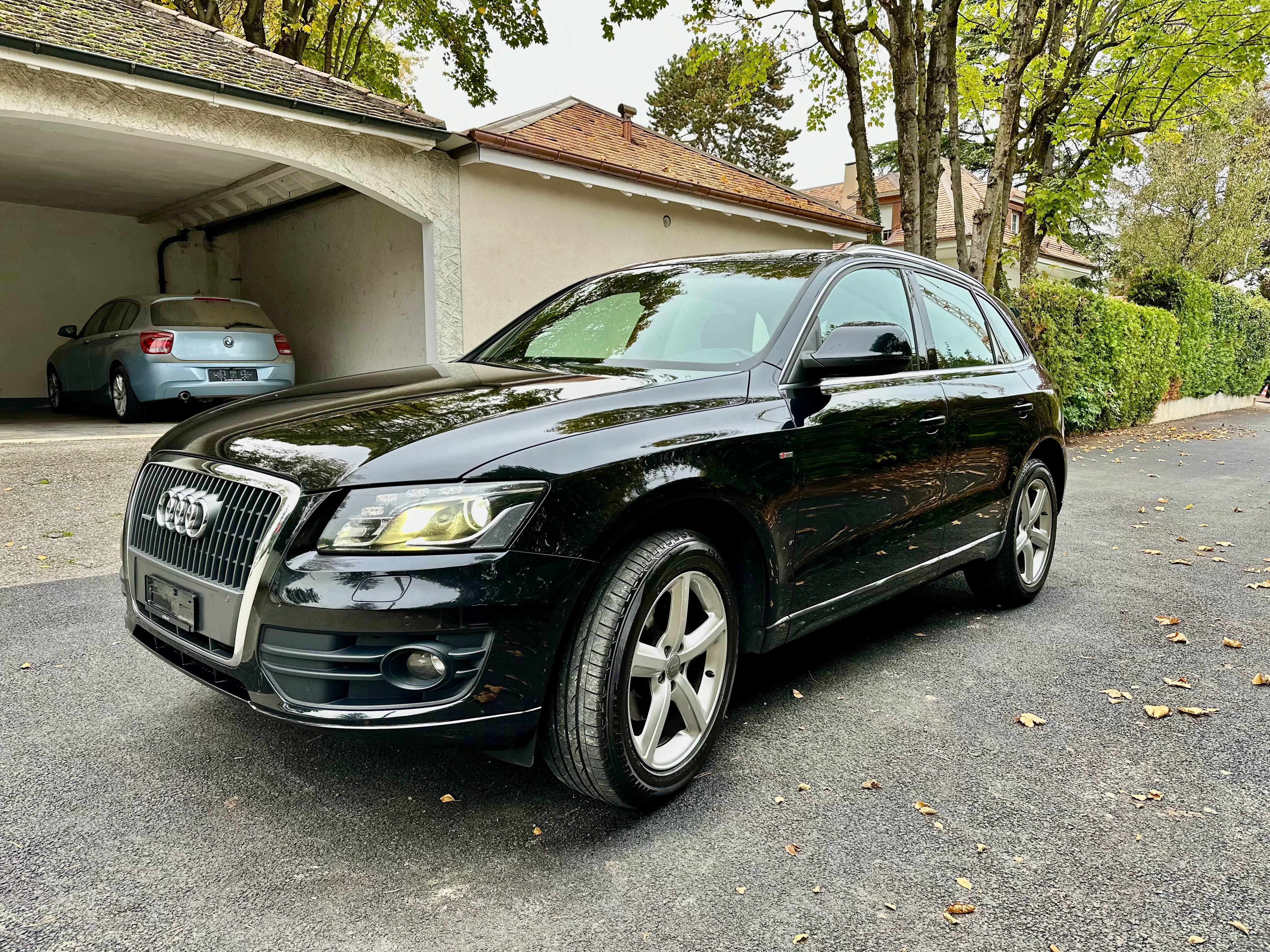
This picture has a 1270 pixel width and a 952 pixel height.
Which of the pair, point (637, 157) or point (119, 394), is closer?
point (119, 394)

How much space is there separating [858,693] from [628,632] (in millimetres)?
1518

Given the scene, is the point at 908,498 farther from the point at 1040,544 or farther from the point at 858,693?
the point at 1040,544

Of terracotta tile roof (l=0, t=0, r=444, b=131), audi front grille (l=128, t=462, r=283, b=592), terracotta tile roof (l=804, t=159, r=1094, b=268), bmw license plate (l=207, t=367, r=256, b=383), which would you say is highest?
terracotta tile roof (l=804, t=159, r=1094, b=268)

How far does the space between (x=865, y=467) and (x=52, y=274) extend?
15899 millimetres

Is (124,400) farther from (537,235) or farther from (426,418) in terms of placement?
(426,418)

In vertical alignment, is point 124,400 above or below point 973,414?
below

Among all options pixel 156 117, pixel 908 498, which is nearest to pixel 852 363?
pixel 908 498

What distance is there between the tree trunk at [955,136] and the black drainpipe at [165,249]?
1262cm

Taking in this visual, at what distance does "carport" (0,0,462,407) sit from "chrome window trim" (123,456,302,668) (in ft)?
23.9

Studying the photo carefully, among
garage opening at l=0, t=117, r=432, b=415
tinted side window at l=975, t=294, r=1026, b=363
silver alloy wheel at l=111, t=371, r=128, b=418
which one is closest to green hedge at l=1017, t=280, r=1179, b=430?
tinted side window at l=975, t=294, r=1026, b=363

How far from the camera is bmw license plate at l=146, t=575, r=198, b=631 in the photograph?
8.14 ft

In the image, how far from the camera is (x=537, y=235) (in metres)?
11.8

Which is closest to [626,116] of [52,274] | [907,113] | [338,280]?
[907,113]

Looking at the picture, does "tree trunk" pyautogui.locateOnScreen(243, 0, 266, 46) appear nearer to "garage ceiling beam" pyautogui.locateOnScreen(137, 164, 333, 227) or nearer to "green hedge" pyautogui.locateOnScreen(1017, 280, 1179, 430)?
"garage ceiling beam" pyautogui.locateOnScreen(137, 164, 333, 227)
